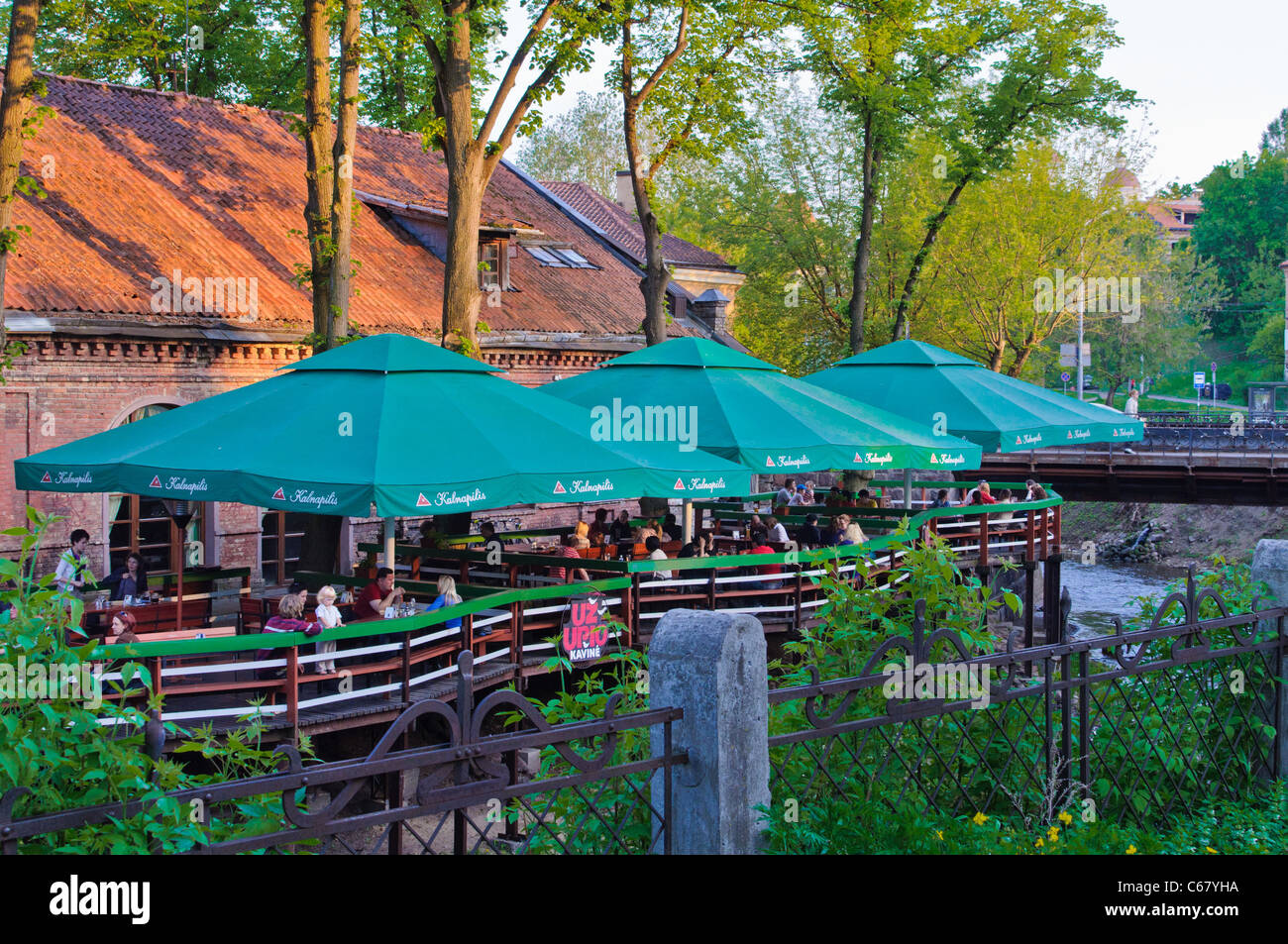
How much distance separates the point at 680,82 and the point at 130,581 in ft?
48.1

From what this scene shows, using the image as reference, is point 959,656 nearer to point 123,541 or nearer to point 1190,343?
point 123,541

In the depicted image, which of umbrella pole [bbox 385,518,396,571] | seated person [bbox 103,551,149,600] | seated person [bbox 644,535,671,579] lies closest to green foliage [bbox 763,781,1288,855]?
umbrella pole [bbox 385,518,396,571]

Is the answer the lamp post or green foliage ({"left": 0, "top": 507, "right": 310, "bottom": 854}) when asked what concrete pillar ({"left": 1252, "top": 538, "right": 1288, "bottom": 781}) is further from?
the lamp post

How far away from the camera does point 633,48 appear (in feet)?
74.9

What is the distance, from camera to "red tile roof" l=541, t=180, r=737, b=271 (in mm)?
46688

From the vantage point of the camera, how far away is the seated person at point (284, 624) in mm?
10766

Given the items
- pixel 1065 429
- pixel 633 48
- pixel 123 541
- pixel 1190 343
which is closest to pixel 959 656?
pixel 1065 429

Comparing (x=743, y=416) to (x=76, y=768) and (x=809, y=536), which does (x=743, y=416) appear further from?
(x=76, y=768)

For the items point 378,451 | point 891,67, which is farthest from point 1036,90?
point 378,451

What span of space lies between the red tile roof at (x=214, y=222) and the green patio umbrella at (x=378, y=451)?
5484 millimetres

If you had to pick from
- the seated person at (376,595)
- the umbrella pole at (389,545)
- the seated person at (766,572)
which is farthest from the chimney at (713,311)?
the seated person at (376,595)

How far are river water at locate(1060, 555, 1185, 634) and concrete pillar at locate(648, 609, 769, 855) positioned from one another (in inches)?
1167

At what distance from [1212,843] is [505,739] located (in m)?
3.96
